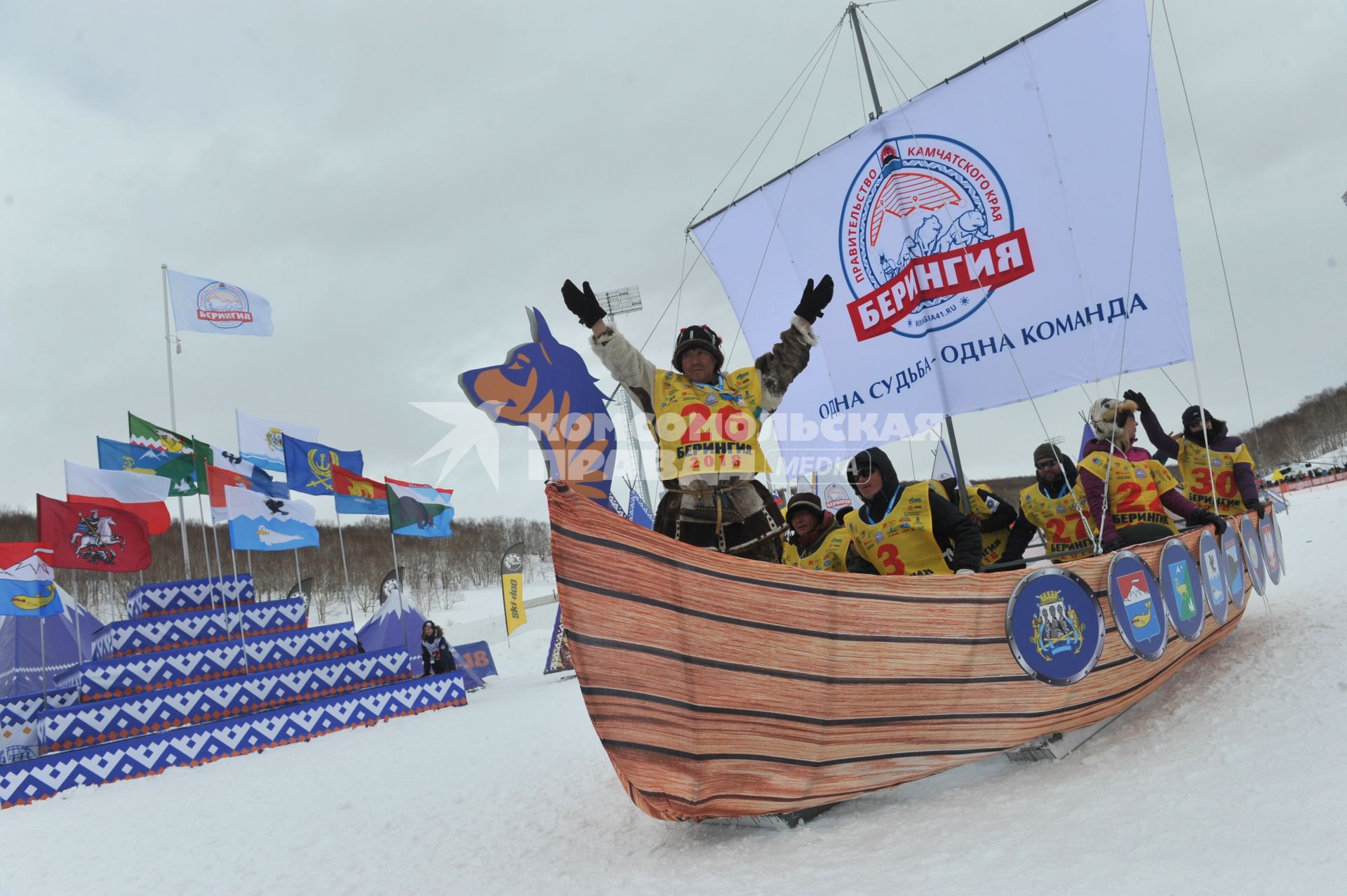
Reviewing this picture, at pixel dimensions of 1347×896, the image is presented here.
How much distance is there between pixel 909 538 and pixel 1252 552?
2.90 meters

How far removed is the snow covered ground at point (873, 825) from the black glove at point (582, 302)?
82.5 inches

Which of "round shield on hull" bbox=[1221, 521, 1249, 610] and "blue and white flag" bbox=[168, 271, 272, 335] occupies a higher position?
"blue and white flag" bbox=[168, 271, 272, 335]

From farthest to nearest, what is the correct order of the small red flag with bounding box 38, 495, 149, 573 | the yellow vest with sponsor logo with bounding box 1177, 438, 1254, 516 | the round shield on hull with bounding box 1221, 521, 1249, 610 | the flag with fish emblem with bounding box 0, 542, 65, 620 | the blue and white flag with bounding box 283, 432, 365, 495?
1. the blue and white flag with bounding box 283, 432, 365, 495
2. the small red flag with bounding box 38, 495, 149, 573
3. the flag with fish emblem with bounding box 0, 542, 65, 620
4. the yellow vest with sponsor logo with bounding box 1177, 438, 1254, 516
5. the round shield on hull with bounding box 1221, 521, 1249, 610

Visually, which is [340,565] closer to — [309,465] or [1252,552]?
[309,465]

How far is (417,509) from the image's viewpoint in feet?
46.7

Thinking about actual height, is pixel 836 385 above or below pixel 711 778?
above

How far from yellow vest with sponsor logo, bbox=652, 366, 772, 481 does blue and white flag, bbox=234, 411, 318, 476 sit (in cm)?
1165

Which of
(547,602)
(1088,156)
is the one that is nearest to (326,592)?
(547,602)

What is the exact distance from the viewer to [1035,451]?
5223 millimetres

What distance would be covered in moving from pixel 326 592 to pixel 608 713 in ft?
132

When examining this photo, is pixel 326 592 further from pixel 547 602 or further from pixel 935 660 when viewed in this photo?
pixel 935 660

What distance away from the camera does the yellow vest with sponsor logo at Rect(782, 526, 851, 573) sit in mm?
4414

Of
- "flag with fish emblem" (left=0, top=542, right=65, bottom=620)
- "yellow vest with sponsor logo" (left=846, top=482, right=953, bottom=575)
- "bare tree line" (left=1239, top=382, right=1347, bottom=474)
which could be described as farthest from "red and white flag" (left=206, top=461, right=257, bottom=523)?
"bare tree line" (left=1239, top=382, right=1347, bottom=474)

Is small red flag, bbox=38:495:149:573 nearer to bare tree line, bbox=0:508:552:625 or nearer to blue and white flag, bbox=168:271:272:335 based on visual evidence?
blue and white flag, bbox=168:271:272:335
